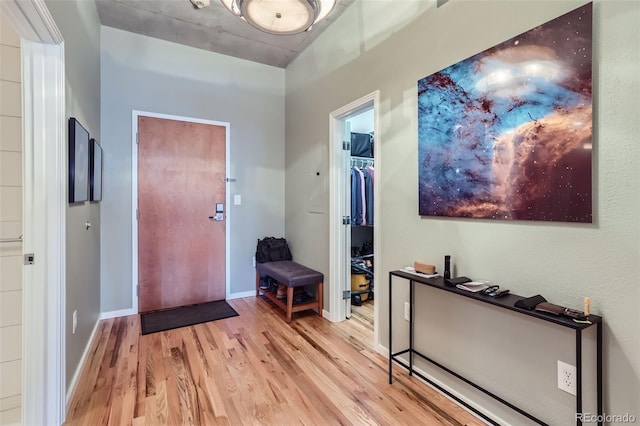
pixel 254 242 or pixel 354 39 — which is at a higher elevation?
pixel 354 39

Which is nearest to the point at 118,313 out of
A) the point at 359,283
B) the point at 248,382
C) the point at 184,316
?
the point at 184,316

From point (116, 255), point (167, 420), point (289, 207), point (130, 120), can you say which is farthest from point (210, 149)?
point (167, 420)

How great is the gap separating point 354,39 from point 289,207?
2.08 meters

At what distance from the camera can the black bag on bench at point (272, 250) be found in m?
3.80

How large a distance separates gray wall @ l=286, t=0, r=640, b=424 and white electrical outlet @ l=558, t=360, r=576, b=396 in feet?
0.10

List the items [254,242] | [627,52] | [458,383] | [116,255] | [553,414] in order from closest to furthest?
[627,52] → [553,414] → [458,383] → [116,255] → [254,242]

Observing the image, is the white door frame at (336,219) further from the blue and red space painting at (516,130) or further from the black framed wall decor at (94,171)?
the black framed wall decor at (94,171)

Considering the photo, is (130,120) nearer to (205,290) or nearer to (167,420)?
(205,290)

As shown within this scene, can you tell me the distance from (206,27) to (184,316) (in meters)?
3.00

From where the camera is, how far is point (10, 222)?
5.53 ft

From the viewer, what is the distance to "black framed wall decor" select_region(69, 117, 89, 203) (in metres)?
1.85

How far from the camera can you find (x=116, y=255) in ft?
10.5

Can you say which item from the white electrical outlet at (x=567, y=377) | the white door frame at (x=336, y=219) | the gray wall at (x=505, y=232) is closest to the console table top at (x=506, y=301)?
the gray wall at (x=505, y=232)

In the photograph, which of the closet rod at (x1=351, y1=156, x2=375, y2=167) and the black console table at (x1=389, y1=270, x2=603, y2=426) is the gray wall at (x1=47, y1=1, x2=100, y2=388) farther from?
the closet rod at (x1=351, y1=156, x2=375, y2=167)
